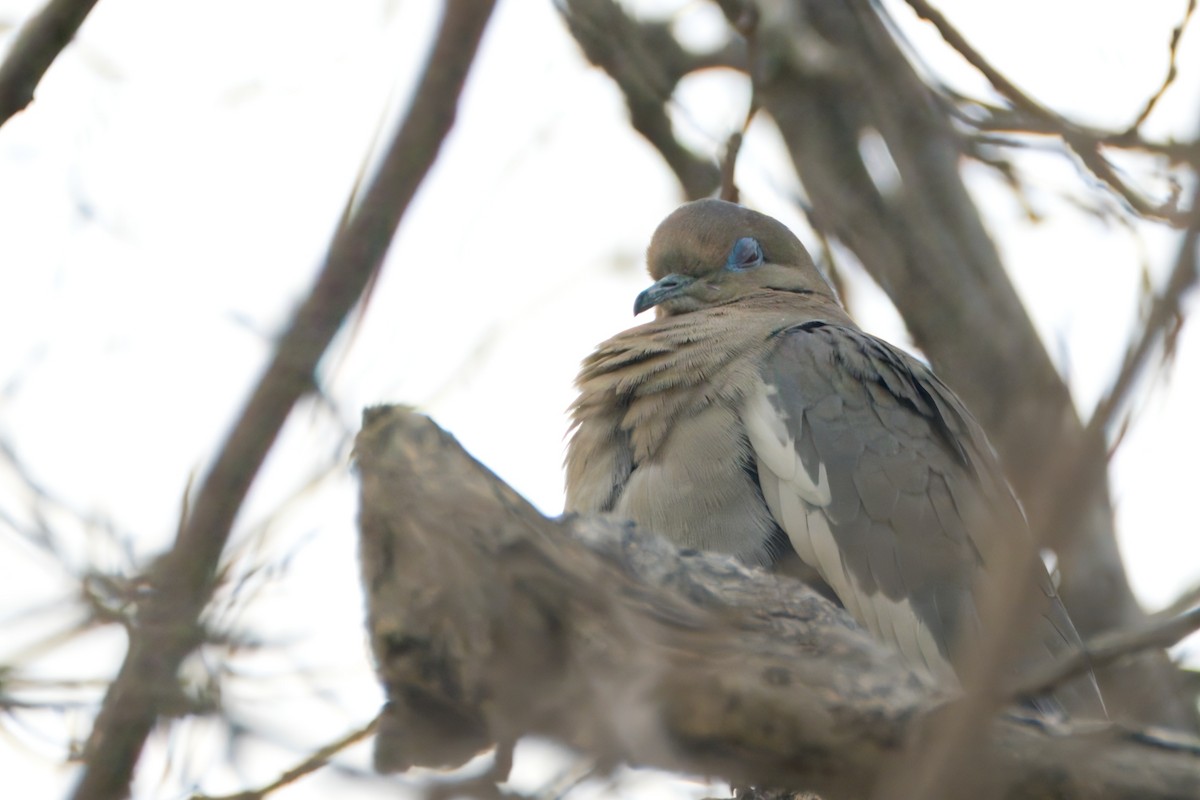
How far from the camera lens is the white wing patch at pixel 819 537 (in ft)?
13.7

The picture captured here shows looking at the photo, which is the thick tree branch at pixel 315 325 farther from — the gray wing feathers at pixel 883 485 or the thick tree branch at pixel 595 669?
the gray wing feathers at pixel 883 485

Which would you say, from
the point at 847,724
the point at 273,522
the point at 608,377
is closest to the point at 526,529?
the point at 847,724

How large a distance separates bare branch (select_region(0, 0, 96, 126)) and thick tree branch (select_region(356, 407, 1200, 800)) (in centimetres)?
102

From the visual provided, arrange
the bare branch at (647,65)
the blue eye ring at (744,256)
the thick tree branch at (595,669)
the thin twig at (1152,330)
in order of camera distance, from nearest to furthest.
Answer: the thin twig at (1152,330)
the thick tree branch at (595,669)
the blue eye ring at (744,256)
the bare branch at (647,65)

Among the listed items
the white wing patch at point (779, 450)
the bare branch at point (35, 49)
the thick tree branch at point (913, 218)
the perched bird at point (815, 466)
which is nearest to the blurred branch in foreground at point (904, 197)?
the thick tree branch at point (913, 218)

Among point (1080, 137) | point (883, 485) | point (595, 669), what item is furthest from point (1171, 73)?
point (595, 669)

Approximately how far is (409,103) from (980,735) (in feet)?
4.52

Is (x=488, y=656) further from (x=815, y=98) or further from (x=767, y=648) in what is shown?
(x=815, y=98)

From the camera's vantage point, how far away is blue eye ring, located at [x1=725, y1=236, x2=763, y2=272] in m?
5.76

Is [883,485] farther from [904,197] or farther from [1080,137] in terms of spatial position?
[904,197]

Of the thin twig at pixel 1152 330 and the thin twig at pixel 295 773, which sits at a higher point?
the thin twig at pixel 1152 330

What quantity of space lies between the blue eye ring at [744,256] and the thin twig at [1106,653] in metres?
4.09

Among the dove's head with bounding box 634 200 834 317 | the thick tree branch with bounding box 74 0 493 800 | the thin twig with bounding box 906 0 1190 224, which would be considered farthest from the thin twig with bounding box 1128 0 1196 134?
the thick tree branch with bounding box 74 0 493 800

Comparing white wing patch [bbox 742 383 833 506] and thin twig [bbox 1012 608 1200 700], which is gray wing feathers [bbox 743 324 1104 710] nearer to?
white wing patch [bbox 742 383 833 506]
